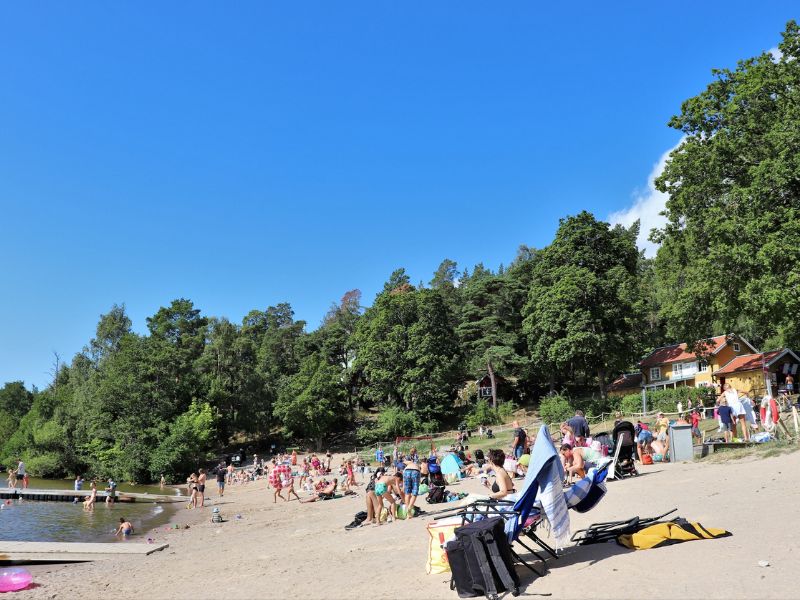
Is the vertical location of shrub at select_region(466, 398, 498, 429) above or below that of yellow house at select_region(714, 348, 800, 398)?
below

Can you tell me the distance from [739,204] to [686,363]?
24996 mm

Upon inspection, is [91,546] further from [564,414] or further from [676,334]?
[564,414]

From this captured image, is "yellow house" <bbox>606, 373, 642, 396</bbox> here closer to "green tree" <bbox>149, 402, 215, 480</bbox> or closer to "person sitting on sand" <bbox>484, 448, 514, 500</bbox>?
"green tree" <bbox>149, 402, 215, 480</bbox>

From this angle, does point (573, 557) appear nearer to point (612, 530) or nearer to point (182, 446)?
point (612, 530)

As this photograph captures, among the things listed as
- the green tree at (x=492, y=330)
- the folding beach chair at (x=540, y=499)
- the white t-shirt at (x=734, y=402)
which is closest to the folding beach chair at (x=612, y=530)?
the folding beach chair at (x=540, y=499)

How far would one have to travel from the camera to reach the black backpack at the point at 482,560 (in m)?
5.32

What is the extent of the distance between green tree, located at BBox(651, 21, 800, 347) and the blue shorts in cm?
A: 1603

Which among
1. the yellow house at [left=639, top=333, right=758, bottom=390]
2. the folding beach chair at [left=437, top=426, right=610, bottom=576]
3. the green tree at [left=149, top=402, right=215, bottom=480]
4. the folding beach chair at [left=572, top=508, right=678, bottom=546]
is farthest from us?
the yellow house at [left=639, top=333, right=758, bottom=390]

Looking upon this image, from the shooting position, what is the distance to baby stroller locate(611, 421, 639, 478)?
40.8 ft

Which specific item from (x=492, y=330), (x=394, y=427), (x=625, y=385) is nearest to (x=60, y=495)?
(x=394, y=427)

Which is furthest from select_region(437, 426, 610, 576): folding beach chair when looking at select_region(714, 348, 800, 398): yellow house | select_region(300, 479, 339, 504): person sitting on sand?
select_region(714, 348, 800, 398): yellow house

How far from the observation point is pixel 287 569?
851 centimetres

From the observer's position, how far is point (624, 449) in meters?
12.8

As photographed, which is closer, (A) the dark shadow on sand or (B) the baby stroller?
(A) the dark shadow on sand
